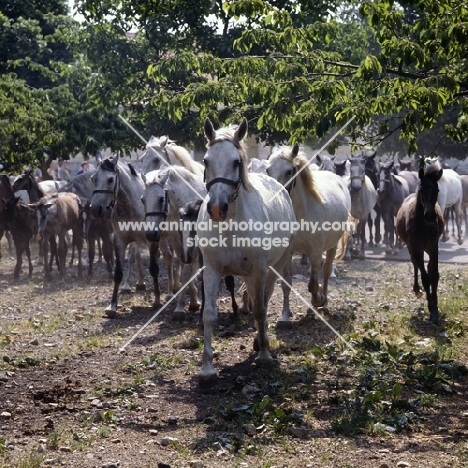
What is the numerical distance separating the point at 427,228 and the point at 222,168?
191 inches

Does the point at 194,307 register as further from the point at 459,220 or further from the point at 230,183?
the point at 459,220

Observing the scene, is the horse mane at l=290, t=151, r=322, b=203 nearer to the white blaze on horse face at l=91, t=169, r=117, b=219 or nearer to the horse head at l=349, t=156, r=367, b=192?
the white blaze on horse face at l=91, t=169, r=117, b=219

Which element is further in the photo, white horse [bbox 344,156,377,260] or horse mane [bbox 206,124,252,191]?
white horse [bbox 344,156,377,260]

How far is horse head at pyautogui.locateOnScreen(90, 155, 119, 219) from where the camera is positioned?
12.6 metres

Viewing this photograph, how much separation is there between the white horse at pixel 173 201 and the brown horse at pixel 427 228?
9.65ft

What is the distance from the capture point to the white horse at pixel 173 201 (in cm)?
1183

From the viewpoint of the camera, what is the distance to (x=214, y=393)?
826 cm

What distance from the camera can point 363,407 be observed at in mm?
7484

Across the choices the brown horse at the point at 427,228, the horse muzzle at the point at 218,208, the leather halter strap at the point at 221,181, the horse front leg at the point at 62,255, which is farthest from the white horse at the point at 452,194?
the horse muzzle at the point at 218,208

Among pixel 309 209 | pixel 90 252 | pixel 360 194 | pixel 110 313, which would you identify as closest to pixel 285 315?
pixel 309 209

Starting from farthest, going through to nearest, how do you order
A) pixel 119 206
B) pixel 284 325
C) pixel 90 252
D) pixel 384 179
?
pixel 384 179 → pixel 90 252 → pixel 119 206 → pixel 284 325

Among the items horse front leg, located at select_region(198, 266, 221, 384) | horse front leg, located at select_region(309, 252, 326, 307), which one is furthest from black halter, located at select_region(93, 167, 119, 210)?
horse front leg, located at select_region(198, 266, 221, 384)

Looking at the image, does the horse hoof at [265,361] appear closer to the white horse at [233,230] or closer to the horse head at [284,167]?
the white horse at [233,230]

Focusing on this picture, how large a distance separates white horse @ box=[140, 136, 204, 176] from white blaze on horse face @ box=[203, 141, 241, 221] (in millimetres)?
5218
